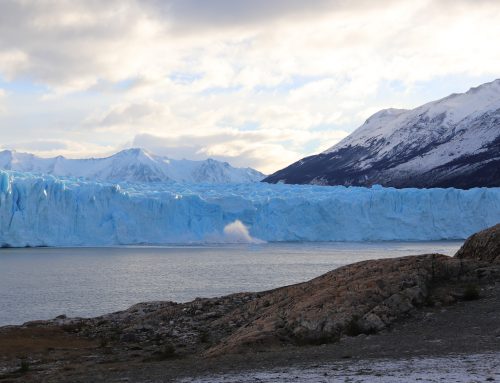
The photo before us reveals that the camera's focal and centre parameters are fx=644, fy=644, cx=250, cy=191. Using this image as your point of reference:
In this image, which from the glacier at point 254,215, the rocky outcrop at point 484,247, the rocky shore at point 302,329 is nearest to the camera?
the rocky shore at point 302,329

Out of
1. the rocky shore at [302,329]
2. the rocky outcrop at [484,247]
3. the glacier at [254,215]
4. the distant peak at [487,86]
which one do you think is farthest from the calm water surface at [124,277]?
the distant peak at [487,86]

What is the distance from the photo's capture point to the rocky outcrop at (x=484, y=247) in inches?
510

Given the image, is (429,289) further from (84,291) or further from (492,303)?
(84,291)

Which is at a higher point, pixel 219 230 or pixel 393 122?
pixel 393 122

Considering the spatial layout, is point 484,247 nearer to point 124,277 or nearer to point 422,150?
point 124,277

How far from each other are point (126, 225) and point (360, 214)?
63.6ft

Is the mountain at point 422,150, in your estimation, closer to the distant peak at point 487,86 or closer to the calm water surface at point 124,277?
the distant peak at point 487,86

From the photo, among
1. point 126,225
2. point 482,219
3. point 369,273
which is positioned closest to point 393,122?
point 482,219

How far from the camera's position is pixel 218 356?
9.71 metres

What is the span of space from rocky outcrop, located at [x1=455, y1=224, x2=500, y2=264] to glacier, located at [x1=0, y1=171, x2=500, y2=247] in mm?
38861

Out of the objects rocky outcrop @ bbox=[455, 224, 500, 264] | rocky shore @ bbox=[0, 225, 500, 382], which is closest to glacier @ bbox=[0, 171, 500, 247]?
rocky shore @ bbox=[0, 225, 500, 382]

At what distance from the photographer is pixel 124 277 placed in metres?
33.8

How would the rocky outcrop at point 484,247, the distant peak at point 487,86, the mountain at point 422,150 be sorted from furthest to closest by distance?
the distant peak at point 487,86, the mountain at point 422,150, the rocky outcrop at point 484,247

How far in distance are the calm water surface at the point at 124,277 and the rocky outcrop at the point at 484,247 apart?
12.7m
